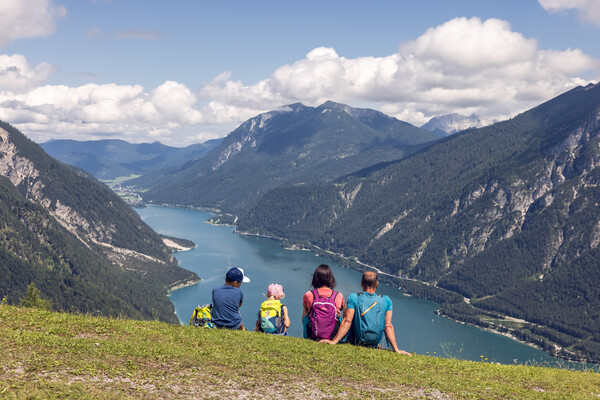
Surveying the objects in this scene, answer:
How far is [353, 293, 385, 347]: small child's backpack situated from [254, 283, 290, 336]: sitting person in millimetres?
3557

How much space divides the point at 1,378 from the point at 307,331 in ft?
42.8

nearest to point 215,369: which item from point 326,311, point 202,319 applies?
point 326,311

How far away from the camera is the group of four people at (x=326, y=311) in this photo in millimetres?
21547

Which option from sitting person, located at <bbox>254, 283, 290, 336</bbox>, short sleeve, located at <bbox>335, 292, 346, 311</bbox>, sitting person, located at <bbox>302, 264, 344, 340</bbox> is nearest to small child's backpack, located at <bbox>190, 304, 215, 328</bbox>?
sitting person, located at <bbox>254, 283, 290, 336</bbox>

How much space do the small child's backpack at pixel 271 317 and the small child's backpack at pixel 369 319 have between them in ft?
12.6

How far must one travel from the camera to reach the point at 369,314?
71.2ft

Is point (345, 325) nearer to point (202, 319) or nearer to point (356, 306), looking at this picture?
point (356, 306)

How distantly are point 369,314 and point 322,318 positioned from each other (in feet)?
7.83

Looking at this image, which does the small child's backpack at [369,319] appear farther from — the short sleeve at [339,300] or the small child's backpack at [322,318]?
the small child's backpack at [322,318]

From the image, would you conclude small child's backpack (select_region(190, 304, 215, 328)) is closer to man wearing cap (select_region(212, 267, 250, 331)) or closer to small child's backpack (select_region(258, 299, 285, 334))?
Answer: man wearing cap (select_region(212, 267, 250, 331))

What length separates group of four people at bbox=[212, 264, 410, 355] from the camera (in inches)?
848

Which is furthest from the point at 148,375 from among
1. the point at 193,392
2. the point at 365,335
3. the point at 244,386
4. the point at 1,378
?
the point at 365,335

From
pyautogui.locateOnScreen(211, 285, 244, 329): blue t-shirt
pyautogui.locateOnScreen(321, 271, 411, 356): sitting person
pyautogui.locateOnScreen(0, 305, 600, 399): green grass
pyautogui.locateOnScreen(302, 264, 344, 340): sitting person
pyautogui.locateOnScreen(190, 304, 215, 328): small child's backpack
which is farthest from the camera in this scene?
pyautogui.locateOnScreen(190, 304, 215, 328): small child's backpack

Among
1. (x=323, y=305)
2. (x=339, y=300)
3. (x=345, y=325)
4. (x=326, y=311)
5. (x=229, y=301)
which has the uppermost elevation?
(x=339, y=300)
